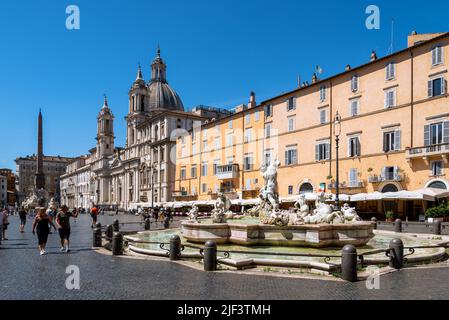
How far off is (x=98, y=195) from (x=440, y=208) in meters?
86.2

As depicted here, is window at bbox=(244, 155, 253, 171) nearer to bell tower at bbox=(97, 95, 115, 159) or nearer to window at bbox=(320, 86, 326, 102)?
window at bbox=(320, 86, 326, 102)

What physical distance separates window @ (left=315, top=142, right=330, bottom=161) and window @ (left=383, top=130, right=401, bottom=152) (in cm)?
583

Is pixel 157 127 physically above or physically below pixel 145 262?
above

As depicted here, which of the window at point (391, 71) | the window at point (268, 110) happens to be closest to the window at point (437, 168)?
the window at point (391, 71)

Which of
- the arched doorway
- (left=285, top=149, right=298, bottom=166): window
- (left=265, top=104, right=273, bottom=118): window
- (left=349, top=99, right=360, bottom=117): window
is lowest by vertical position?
the arched doorway

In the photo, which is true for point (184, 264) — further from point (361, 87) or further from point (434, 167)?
point (361, 87)

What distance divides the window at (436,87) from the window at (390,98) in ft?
9.88

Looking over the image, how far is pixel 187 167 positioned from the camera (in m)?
60.2

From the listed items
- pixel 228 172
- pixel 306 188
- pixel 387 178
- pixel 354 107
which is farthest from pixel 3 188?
pixel 387 178

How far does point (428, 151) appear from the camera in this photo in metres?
28.1

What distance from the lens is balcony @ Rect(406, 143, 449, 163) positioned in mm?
27125

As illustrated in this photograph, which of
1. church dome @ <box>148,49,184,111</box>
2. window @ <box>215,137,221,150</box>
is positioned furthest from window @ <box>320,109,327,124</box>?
church dome @ <box>148,49,184,111</box>

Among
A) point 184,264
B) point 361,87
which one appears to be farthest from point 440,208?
point 184,264

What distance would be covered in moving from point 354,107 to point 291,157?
8.85 m
